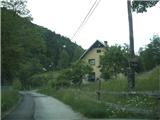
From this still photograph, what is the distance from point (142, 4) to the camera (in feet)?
65.6

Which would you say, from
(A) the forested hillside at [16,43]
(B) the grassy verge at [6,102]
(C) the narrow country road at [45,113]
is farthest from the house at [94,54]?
(C) the narrow country road at [45,113]

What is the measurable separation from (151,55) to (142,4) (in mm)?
38890

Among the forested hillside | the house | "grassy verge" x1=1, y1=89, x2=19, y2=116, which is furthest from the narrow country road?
the house

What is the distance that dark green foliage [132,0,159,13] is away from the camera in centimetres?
1975

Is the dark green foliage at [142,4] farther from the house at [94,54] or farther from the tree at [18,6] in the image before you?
the house at [94,54]

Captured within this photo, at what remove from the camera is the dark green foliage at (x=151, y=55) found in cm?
5659

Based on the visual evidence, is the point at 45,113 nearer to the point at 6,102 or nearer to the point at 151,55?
the point at 6,102

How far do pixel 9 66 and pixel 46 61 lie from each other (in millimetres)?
102310

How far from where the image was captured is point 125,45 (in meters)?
68.0

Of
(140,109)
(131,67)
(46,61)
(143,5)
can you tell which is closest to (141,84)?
(131,67)

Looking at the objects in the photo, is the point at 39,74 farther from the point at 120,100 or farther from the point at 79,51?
the point at 120,100

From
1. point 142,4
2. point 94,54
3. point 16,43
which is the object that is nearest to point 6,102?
point 16,43

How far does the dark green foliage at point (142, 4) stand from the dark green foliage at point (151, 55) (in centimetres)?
3455

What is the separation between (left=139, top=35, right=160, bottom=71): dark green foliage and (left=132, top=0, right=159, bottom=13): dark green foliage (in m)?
34.5
